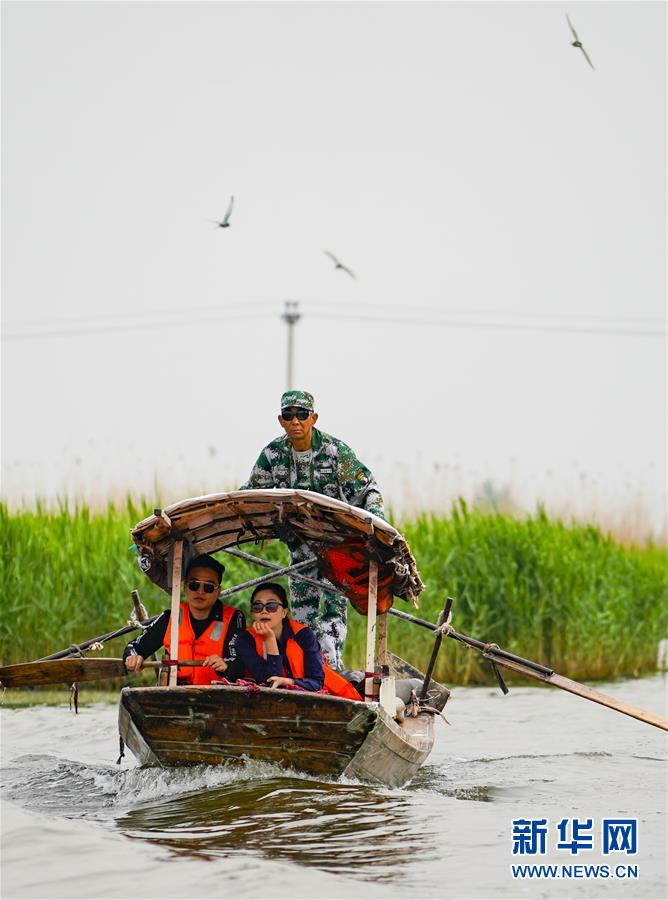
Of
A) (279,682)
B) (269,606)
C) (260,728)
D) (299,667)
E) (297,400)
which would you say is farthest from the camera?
(297,400)

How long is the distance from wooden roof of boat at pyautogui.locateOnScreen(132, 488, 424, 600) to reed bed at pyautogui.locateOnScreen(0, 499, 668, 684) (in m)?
4.52

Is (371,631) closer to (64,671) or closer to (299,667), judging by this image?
(299,667)

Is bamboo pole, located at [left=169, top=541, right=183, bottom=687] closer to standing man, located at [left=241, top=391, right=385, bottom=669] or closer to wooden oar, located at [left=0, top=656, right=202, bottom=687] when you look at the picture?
wooden oar, located at [left=0, top=656, right=202, bottom=687]

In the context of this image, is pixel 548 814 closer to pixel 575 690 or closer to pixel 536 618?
pixel 575 690

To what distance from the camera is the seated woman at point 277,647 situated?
7.80m

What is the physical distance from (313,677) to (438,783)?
1638mm

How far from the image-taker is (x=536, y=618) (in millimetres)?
13711

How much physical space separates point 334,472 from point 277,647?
156cm

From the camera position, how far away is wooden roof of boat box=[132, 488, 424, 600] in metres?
7.79

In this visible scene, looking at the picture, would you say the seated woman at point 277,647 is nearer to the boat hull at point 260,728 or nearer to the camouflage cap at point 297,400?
the boat hull at point 260,728

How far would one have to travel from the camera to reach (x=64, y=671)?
8023mm

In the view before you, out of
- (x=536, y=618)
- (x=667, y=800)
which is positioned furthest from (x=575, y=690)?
(x=536, y=618)

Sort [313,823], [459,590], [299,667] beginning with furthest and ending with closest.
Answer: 1. [459,590]
2. [299,667]
3. [313,823]

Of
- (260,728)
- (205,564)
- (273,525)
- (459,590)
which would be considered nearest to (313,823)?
(260,728)
